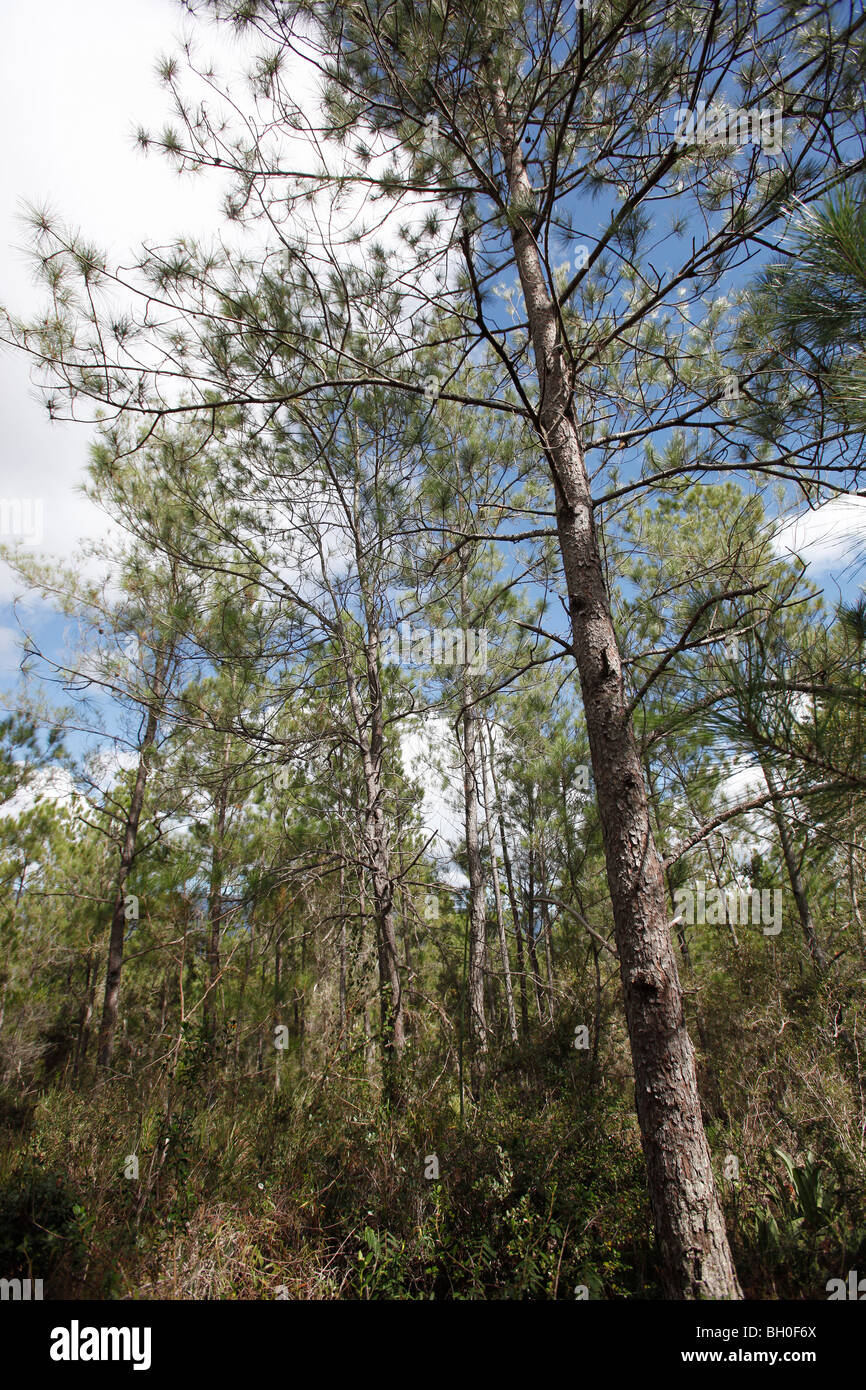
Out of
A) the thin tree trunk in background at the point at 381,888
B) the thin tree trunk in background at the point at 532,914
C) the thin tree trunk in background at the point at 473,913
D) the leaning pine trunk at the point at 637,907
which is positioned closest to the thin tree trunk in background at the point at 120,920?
the thin tree trunk in background at the point at 381,888

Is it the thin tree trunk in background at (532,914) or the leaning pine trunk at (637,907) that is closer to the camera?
the leaning pine trunk at (637,907)

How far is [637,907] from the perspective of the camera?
1.99 m

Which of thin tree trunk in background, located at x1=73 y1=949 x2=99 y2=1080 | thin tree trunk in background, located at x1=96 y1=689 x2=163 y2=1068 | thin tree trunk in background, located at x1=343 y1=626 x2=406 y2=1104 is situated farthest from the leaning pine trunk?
thin tree trunk in background, located at x1=73 y1=949 x2=99 y2=1080

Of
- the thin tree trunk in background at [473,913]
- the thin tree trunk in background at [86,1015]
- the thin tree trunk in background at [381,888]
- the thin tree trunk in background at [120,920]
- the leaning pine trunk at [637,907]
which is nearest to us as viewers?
the leaning pine trunk at [637,907]

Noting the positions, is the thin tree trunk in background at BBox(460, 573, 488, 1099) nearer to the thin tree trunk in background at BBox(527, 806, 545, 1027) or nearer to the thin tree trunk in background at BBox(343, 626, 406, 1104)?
the thin tree trunk in background at BBox(343, 626, 406, 1104)

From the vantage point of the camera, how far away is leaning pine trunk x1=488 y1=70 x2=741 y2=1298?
171 centimetres

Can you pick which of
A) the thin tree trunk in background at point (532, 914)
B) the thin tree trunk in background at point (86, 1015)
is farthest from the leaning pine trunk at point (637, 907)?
the thin tree trunk in background at point (86, 1015)

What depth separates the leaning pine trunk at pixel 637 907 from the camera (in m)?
1.71

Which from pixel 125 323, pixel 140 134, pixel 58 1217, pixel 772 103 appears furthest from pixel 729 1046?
pixel 140 134

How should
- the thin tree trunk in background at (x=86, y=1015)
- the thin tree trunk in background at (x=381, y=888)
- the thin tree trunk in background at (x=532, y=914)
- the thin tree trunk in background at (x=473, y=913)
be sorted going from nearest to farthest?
the thin tree trunk in background at (x=381, y=888)
the thin tree trunk in background at (x=473, y=913)
the thin tree trunk in background at (x=532, y=914)
the thin tree trunk in background at (x=86, y=1015)

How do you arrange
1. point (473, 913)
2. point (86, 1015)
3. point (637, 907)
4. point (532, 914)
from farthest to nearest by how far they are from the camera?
point (86, 1015) → point (532, 914) → point (473, 913) → point (637, 907)

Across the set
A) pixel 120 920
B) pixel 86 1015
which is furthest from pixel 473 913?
pixel 86 1015

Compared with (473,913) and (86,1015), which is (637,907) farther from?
(86,1015)

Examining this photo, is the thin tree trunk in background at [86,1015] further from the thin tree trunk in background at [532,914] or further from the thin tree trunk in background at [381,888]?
the thin tree trunk in background at [381,888]
